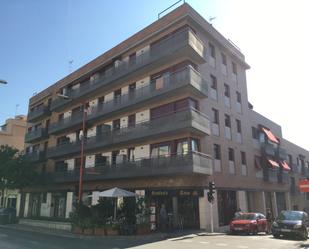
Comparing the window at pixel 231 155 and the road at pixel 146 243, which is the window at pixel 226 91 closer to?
the window at pixel 231 155

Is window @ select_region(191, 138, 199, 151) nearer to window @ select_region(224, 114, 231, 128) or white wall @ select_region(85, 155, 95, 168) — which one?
window @ select_region(224, 114, 231, 128)

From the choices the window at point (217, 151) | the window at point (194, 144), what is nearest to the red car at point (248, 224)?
the window at point (217, 151)

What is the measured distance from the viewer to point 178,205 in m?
26.4

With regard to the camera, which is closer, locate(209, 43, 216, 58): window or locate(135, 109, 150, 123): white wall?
locate(135, 109, 150, 123): white wall

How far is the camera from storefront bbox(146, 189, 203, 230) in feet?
82.1

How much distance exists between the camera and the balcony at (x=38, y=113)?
140 feet

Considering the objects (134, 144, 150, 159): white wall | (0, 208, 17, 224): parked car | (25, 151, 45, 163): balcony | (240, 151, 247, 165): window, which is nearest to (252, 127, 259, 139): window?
(240, 151, 247, 165): window

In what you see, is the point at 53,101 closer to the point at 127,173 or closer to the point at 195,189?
the point at 127,173

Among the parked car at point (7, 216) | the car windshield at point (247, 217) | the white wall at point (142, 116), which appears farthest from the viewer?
the parked car at point (7, 216)

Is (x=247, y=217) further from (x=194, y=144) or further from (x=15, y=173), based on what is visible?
(x=15, y=173)

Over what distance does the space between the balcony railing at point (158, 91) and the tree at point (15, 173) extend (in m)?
10.6

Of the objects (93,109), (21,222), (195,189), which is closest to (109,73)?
(93,109)

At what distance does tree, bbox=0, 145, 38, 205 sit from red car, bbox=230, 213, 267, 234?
24.2 m

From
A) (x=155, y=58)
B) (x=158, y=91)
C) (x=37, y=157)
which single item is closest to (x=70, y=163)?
(x=37, y=157)
